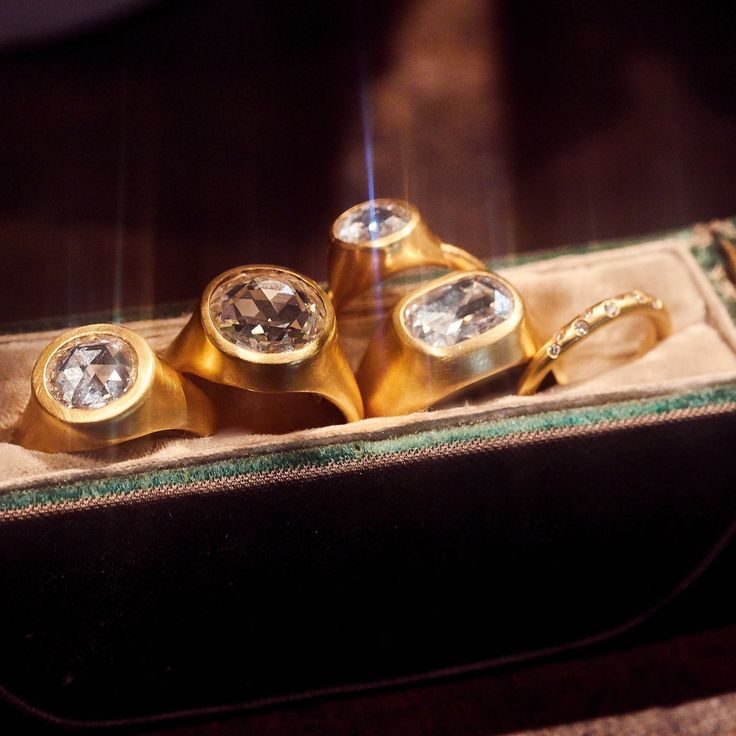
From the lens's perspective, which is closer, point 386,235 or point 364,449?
point 364,449

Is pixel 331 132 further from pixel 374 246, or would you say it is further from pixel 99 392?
pixel 99 392

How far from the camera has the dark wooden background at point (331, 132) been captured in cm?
101

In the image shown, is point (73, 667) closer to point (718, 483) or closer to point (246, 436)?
point (246, 436)

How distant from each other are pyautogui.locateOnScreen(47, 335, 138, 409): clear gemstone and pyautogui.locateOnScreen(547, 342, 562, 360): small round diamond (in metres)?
0.32

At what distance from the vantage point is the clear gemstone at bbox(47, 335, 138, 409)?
0.53 m

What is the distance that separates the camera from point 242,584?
1.96 feet

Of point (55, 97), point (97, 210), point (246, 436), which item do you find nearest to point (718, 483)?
point (246, 436)

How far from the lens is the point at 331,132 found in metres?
1.13

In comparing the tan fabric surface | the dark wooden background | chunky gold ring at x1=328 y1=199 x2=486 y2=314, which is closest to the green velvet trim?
the tan fabric surface

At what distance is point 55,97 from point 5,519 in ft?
2.64

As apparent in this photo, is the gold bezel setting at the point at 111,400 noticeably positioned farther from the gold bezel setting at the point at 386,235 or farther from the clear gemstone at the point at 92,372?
the gold bezel setting at the point at 386,235

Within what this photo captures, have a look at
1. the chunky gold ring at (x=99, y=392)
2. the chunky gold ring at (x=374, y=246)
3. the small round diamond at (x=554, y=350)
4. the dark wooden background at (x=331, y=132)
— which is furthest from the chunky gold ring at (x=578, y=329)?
the dark wooden background at (x=331, y=132)

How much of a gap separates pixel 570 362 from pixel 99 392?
0.46 m

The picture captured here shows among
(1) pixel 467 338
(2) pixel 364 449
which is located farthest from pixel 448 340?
(2) pixel 364 449
